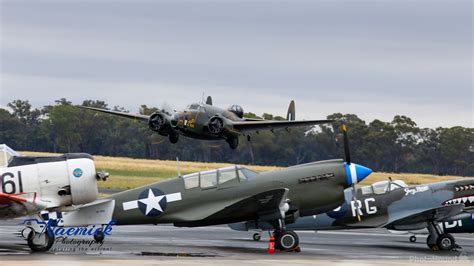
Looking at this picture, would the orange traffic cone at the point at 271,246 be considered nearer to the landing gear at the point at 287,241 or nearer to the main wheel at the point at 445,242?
the landing gear at the point at 287,241

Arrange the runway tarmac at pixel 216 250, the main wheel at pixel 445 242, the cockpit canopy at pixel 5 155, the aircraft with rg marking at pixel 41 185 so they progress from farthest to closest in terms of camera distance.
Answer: the main wheel at pixel 445 242 < the cockpit canopy at pixel 5 155 < the aircraft with rg marking at pixel 41 185 < the runway tarmac at pixel 216 250

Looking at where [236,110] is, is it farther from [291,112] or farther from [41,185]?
[41,185]

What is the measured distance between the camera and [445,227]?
23938 mm

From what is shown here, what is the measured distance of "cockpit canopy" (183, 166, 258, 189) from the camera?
71.0ft

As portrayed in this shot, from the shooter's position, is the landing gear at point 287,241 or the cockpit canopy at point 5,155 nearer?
the cockpit canopy at point 5,155

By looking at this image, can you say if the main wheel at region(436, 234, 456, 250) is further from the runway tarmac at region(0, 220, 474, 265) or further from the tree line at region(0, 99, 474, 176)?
the tree line at region(0, 99, 474, 176)

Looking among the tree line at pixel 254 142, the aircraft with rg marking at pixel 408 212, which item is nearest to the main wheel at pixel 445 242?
the aircraft with rg marking at pixel 408 212

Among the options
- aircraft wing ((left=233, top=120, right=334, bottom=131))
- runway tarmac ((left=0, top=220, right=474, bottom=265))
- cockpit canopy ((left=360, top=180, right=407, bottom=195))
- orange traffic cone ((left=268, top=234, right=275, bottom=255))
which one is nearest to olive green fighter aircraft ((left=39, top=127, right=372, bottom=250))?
orange traffic cone ((left=268, top=234, right=275, bottom=255))

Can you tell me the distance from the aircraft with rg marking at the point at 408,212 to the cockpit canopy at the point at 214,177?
8.27 feet

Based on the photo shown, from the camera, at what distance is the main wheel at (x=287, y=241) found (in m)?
21.1

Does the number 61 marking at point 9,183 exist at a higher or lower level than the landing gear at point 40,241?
higher

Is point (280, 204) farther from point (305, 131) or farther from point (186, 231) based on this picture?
point (305, 131)

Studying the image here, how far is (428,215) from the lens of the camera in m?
23.8

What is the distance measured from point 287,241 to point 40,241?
207 inches
